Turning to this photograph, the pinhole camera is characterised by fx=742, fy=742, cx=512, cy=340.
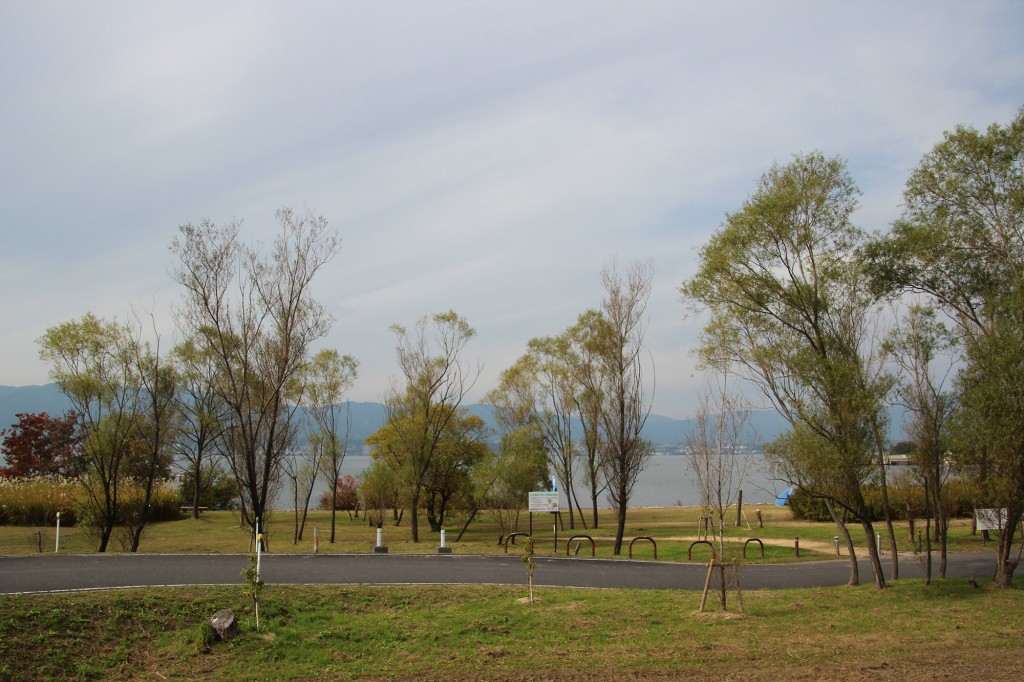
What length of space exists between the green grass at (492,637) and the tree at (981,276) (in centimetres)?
284

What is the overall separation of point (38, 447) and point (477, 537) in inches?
1315

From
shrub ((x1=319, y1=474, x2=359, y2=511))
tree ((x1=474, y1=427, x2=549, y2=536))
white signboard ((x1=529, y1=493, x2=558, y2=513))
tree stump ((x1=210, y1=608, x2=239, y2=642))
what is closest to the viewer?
tree stump ((x1=210, y1=608, x2=239, y2=642))

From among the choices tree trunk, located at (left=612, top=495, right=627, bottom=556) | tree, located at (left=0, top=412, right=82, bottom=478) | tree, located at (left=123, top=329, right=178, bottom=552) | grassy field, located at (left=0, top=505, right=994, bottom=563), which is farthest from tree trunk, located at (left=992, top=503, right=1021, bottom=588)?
tree, located at (left=0, top=412, right=82, bottom=478)

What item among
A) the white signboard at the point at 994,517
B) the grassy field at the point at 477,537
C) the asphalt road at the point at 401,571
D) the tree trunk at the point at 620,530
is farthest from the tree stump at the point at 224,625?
the tree trunk at the point at 620,530

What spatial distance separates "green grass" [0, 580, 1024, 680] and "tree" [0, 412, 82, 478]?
42.5m

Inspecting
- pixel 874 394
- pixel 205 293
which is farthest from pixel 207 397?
pixel 874 394

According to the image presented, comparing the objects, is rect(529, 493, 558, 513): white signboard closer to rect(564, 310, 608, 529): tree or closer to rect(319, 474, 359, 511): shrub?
rect(564, 310, 608, 529): tree

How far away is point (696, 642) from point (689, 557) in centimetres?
1182

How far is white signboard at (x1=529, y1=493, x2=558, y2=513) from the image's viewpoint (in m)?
26.4

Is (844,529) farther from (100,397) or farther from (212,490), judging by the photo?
(212,490)

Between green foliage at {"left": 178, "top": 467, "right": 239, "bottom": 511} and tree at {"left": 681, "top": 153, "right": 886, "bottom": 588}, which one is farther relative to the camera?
green foliage at {"left": 178, "top": 467, "right": 239, "bottom": 511}

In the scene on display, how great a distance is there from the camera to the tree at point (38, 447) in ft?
161

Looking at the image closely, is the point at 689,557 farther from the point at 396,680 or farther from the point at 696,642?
the point at 396,680

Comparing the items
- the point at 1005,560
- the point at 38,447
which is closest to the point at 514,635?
the point at 1005,560
